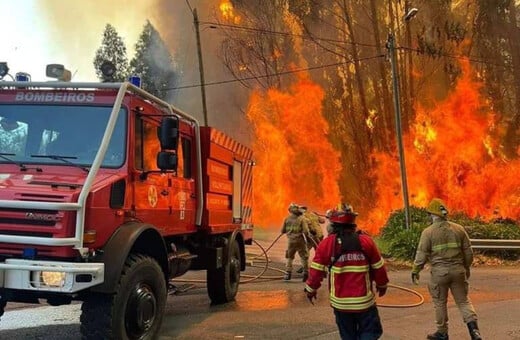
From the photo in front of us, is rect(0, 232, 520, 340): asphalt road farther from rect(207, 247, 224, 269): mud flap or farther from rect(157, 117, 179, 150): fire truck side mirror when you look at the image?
rect(157, 117, 179, 150): fire truck side mirror

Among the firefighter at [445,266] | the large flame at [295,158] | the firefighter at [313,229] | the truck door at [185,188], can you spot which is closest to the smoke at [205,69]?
the large flame at [295,158]

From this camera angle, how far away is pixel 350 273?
4441 mm

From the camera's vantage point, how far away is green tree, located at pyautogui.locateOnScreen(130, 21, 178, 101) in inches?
1038

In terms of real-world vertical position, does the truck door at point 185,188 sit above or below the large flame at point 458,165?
below

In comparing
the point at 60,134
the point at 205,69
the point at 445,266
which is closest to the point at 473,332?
the point at 445,266

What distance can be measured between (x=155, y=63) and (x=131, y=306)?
80.2 feet

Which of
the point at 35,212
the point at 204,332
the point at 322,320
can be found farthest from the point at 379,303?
the point at 35,212

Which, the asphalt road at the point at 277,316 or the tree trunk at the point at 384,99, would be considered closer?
the asphalt road at the point at 277,316

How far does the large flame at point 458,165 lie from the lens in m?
19.7

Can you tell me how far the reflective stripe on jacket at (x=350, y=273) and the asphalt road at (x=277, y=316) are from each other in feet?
6.52

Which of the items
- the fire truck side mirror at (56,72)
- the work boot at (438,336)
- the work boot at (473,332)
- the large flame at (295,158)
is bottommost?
the work boot at (438,336)

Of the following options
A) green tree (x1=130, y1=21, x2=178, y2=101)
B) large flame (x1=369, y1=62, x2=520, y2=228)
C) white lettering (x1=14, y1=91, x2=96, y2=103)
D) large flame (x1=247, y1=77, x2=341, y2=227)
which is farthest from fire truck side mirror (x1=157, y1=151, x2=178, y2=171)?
green tree (x1=130, y1=21, x2=178, y2=101)

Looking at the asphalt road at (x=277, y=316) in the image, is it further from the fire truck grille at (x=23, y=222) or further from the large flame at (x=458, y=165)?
the large flame at (x=458, y=165)

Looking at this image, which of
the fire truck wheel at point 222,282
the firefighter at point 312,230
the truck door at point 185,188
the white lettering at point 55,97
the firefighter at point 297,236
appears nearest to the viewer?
the white lettering at point 55,97
